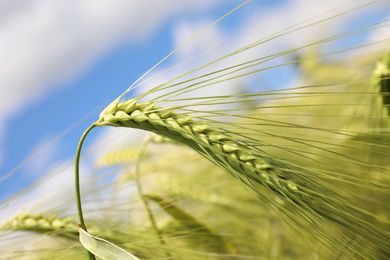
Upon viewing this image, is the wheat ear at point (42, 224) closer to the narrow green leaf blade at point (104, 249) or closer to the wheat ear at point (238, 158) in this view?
the narrow green leaf blade at point (104, 249)

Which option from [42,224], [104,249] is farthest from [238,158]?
[42,224]

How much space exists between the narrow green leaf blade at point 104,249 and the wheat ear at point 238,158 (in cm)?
16

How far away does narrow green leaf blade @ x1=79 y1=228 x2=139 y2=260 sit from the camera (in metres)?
0.56

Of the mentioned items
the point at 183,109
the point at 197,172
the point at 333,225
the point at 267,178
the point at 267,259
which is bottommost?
the point at 267,259

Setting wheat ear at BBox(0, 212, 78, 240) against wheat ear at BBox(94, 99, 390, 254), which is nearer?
wheat ear at BBox(94, 99, 390, 254)

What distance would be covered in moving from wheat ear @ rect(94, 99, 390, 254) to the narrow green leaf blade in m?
0.16

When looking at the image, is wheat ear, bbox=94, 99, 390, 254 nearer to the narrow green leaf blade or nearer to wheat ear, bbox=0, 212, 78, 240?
the narrow green leaf blade

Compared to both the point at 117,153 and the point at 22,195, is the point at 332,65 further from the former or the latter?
the point at 22,195

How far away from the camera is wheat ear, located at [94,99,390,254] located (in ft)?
1.84

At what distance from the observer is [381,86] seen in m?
0.91

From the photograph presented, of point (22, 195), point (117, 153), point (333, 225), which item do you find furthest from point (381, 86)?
point (117, 153)

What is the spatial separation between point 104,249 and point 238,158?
0.22 metres

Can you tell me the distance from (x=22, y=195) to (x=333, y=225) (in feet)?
1.92

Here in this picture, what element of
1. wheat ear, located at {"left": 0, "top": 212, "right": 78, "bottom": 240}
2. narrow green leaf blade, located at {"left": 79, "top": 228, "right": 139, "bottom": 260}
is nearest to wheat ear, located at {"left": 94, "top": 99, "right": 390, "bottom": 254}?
narrow green leaf blade, located at {"left": 79, "top": 228, "right": 139, "bottom": 260}
